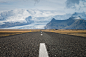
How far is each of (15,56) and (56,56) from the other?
177 cm

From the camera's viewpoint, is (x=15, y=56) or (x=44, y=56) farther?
(x=15, y=56)

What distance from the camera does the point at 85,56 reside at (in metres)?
3.77

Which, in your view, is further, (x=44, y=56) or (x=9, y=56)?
(x=9, y=56)

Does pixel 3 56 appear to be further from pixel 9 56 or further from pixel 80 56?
pixel 80 56

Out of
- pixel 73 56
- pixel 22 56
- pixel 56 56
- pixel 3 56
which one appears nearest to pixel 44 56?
pixel 56 56

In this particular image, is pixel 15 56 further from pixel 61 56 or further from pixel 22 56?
pixel 61 56

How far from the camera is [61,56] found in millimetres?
3764

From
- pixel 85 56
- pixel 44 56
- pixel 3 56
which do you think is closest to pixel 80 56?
pixel 85 56

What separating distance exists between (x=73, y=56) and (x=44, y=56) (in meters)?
1.27

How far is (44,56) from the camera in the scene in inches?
141

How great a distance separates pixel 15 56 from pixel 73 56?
2.51m

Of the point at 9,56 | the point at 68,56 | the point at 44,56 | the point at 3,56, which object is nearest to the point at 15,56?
the point at 9,56

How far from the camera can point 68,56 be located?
378cm

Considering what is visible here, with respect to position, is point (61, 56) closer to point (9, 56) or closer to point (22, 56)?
point (22, 56)
